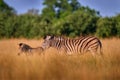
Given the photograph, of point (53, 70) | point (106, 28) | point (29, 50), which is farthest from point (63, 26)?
point (53, 70)

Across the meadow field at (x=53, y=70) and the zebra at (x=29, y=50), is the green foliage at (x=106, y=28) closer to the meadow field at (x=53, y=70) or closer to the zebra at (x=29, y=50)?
the zebra at (x=29, y=50)

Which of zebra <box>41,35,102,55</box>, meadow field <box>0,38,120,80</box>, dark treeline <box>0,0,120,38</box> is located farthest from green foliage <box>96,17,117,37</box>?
meadow field <box>0,38,120,80</box>

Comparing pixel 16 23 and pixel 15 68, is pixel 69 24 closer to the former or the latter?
pixel 16 23

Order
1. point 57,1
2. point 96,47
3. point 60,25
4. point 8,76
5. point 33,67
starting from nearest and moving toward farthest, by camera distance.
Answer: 1. point 8,76
2. point 33,67
3. point 96,47
4. point 60,25
5. point 57,1

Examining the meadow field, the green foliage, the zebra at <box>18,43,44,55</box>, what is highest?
the green foliage

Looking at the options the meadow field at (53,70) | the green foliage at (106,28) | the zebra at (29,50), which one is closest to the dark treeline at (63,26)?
the green foliage at (106,28)

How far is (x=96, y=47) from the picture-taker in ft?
36.9

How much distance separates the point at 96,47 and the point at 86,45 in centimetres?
32

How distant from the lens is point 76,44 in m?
11.7

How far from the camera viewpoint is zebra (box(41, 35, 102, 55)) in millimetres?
11297

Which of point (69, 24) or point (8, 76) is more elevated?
point (69, 24)

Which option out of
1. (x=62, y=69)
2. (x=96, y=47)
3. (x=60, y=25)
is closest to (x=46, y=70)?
(x=62, y=69)

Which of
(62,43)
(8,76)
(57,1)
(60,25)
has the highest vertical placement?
(57,1)

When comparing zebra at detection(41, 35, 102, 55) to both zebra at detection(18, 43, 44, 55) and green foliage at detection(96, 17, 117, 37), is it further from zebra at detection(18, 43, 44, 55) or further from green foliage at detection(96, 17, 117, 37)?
green foliage at detection(96, 17, 117, 37)
